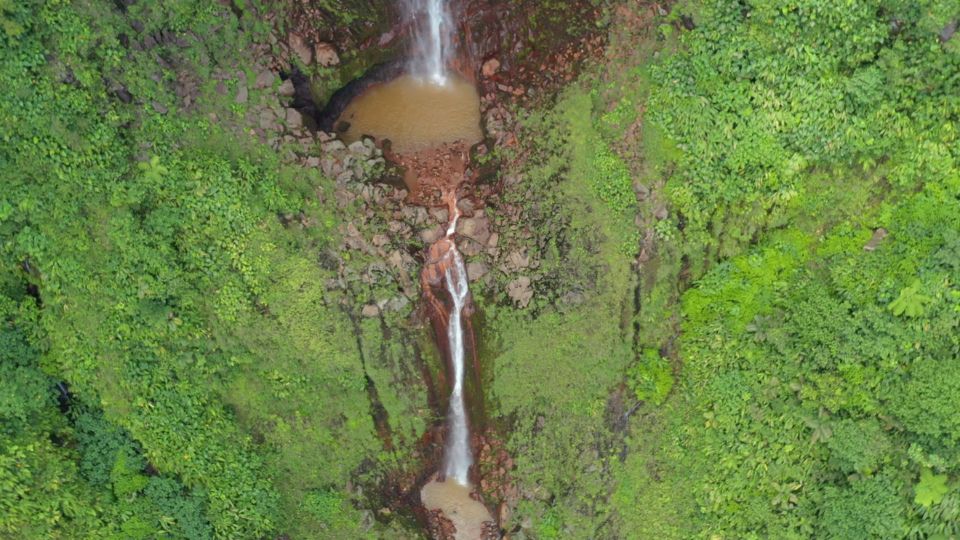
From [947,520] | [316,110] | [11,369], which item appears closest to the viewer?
[947,520]

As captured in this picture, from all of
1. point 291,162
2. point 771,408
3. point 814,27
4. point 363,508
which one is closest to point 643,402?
point 771,408

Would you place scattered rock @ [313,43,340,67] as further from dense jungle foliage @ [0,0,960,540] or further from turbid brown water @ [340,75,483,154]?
turbid brown water @ [340,75,483,154]

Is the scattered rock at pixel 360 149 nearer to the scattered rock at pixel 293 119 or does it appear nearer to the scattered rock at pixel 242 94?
the scattered rock at pixel 293 119

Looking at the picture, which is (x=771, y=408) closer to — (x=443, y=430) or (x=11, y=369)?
(x=443, y=430)

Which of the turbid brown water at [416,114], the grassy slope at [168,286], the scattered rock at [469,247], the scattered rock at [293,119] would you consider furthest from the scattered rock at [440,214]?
the scattered rock at [293,119]

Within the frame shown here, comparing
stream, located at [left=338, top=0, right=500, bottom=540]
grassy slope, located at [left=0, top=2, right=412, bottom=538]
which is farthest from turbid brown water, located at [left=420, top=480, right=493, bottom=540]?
grassy slope, located at [left=0, top=2, right=412, bottom=538]
